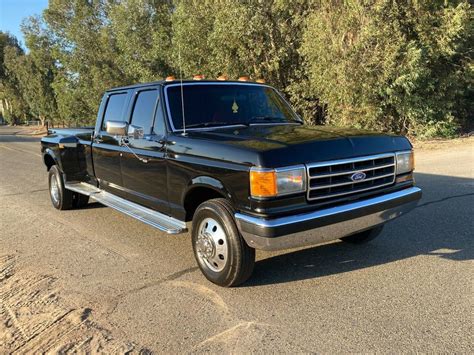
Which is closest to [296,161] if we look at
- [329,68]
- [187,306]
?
[187,306]

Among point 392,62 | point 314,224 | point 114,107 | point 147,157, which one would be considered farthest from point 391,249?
point 392,62

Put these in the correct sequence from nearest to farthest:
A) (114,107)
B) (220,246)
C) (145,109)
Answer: (220,246) < (145,109) < (114,107)

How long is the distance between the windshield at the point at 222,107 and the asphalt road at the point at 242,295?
5.12ft

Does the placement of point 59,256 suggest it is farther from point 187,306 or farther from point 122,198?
point 187,306

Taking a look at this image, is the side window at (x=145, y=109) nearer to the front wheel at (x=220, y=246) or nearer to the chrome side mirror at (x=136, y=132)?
the chrome side mirror at (x=136, y=132)

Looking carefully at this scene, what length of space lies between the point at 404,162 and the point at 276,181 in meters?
1.74

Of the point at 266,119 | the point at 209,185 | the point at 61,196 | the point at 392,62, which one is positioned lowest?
the point at 61,196

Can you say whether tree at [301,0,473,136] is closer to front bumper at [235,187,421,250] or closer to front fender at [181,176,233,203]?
front bumper at [235,187,421,250]

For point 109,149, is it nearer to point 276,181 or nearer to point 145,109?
point 145,109

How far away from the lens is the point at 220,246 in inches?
156

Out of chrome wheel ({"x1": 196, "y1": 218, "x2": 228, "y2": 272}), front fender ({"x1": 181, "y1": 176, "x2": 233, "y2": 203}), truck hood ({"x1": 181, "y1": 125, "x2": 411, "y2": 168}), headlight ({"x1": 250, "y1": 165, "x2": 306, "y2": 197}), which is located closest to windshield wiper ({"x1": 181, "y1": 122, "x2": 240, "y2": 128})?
truck hood ({"x1": 181, "y1": 125, "x2": 411, "y2": 168})

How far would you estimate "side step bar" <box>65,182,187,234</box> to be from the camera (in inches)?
175

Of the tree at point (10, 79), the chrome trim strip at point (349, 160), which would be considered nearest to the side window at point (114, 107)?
the chrome trim strip at point (349, 160)

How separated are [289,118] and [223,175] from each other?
188cm
